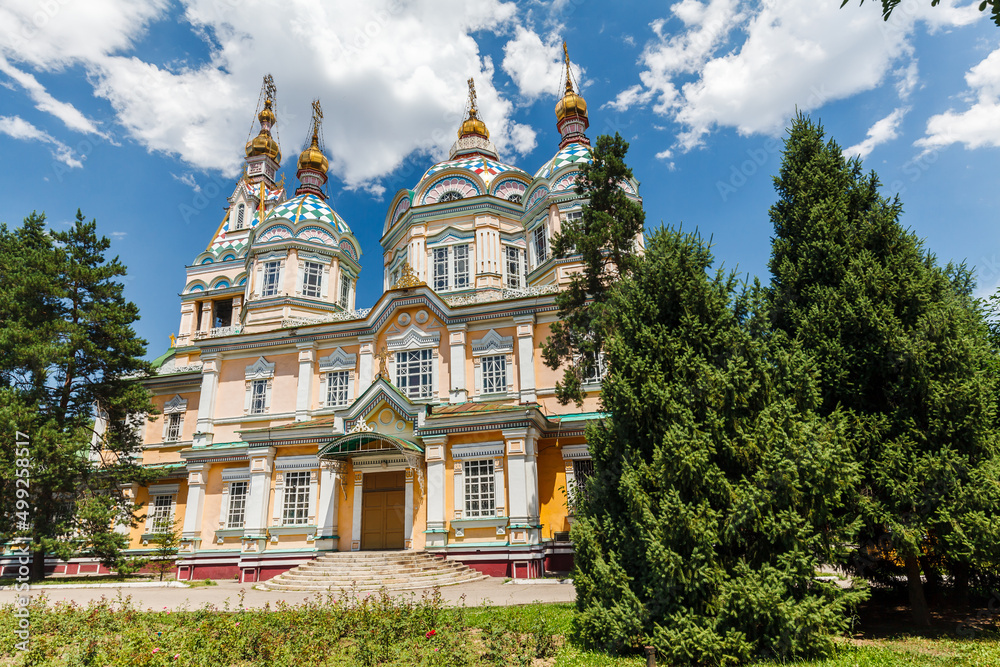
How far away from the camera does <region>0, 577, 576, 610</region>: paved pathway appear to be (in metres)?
12.3

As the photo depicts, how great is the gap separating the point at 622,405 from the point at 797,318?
350cm

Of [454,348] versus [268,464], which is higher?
[454,348]

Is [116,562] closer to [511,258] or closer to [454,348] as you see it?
[454,348]

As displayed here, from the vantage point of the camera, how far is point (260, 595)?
1455cm

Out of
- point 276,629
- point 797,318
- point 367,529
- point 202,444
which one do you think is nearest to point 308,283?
point 202,444

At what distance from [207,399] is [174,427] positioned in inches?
144

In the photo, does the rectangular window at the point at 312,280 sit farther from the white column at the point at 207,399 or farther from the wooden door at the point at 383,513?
the wooden door at the point at 383,513

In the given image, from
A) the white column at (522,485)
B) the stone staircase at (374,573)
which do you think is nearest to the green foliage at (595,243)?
the white column at (522,485)

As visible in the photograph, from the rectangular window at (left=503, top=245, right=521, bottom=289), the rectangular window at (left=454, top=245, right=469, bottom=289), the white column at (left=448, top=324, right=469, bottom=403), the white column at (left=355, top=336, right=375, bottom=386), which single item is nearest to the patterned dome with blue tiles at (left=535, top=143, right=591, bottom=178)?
the rectangular window at (left=503, top=245, right=521, bottom=289)

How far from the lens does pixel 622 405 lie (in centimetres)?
759

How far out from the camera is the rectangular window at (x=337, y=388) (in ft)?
70.6

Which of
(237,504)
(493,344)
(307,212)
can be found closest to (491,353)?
(493,344)

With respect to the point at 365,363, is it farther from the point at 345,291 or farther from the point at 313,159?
the point at 313,159

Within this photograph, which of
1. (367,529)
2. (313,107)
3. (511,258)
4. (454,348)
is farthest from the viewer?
(313,107)
